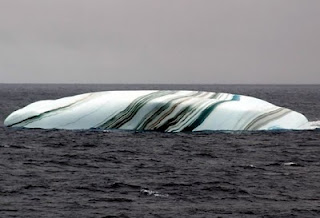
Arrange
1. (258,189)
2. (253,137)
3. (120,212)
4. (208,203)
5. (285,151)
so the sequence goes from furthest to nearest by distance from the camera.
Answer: (253,137), (285,151), (258,189), (208,203), (120,212)

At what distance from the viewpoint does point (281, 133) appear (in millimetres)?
49156

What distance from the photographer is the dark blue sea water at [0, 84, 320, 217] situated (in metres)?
24.3

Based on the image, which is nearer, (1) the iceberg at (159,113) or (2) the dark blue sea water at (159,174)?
(2) the dark blue sea water at (159,174)

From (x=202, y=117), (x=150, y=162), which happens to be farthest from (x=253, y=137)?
(x=150, y=162)

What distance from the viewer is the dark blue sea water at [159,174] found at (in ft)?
79.6

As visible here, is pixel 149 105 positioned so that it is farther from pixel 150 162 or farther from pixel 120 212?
pixel 120 212

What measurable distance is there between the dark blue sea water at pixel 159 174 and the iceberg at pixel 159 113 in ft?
2.13

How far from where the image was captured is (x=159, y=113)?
45.6 m

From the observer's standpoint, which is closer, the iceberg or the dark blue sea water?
the dark blue sea water

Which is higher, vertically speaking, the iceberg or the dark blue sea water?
the iceberg

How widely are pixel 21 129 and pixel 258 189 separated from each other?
88.1 ft

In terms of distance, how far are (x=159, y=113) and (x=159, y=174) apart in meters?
14.7

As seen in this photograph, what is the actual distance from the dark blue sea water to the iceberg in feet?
2.13

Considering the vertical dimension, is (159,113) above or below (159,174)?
above
